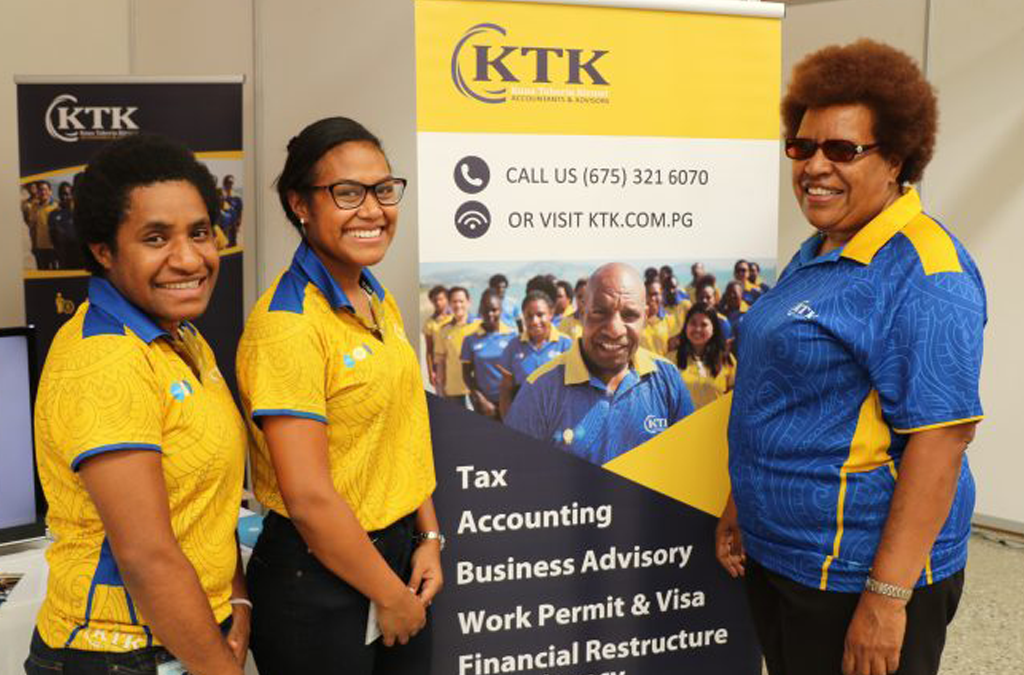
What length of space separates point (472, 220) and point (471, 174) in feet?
0.34

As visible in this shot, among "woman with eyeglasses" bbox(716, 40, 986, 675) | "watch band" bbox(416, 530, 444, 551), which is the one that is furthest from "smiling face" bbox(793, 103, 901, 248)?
"watch band" bbox(416, 530, 444, 551)

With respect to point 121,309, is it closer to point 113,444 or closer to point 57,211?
point 113,444

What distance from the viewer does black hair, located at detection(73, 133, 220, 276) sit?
1272 mm

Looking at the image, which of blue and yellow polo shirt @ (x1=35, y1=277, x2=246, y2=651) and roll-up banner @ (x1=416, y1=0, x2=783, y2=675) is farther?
roll-up banner @ (x1=416, y1=0, x2=783, y2=675)

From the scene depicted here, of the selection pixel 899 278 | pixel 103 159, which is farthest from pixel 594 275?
pixel 103 159

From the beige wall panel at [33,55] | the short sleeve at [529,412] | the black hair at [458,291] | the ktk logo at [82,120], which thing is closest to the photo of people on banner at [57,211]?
the ktk logo at [82,120]

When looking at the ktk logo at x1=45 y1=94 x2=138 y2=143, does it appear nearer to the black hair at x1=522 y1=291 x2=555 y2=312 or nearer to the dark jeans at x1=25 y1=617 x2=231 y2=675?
the black hair at x1=522 y1=291 x2=555 y2=312

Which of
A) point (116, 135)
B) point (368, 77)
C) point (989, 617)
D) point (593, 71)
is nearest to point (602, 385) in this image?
point (593, 71)

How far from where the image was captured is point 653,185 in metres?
2.25

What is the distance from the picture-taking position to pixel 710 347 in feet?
7.63

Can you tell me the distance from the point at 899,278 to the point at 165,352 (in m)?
1.21

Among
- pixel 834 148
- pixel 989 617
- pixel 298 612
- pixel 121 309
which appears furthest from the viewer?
pixel 989 617

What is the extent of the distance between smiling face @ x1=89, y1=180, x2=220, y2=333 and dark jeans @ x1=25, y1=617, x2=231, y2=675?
0.45m

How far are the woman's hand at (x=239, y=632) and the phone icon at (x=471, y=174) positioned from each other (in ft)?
3.42
